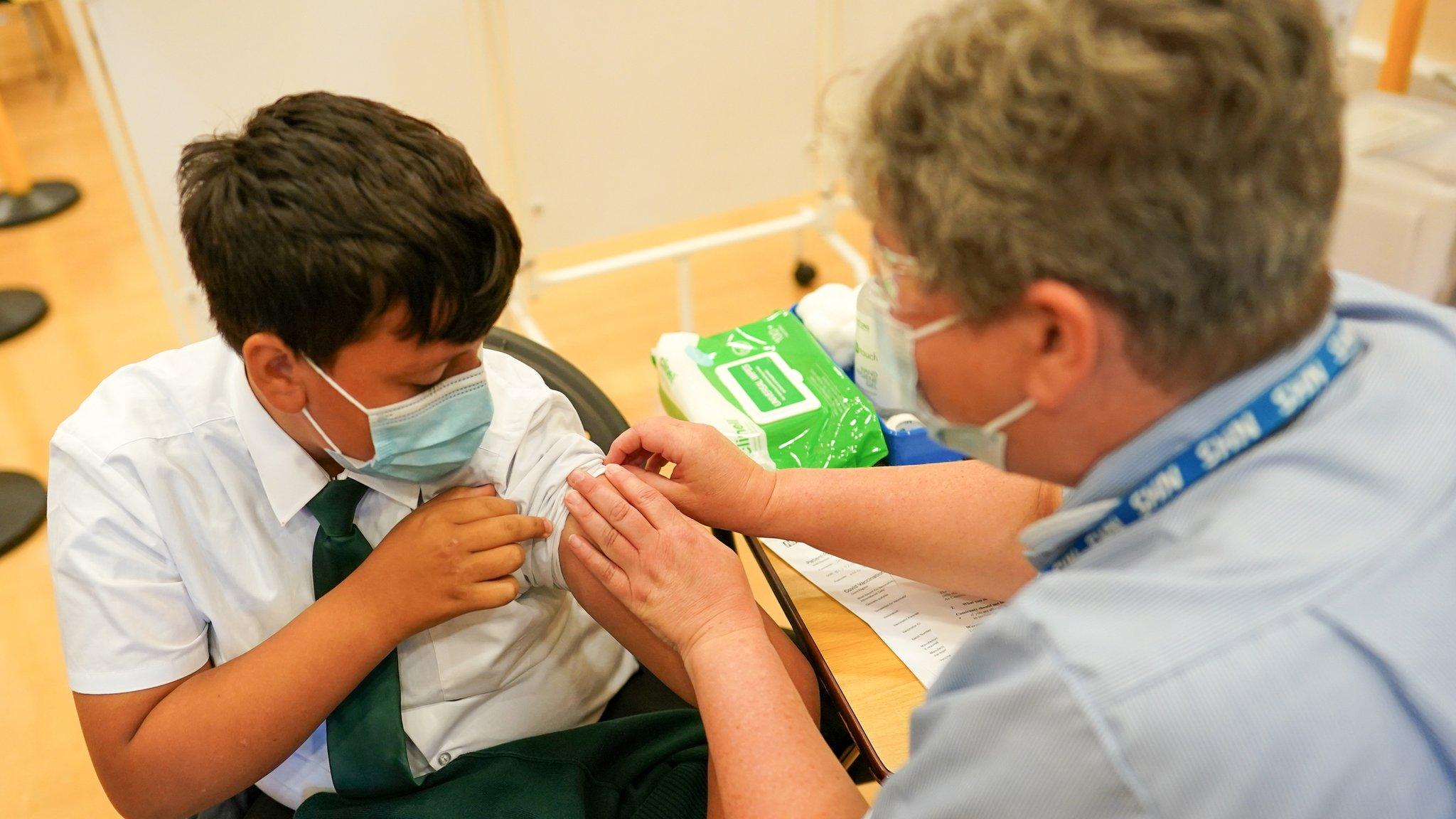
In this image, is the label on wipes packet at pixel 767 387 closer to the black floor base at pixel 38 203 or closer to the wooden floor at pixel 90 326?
the wooden floor at pixel 90 326

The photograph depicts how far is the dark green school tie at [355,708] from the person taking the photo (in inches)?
48.8

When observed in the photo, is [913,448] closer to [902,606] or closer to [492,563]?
[902,606]

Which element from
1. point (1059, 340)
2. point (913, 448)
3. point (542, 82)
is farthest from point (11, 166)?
point (1059, 340)

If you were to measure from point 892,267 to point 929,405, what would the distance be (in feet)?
0.46

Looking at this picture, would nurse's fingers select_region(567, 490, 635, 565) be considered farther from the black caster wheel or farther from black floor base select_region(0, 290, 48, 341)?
black floor base select_region(0, 290, 48, 341)

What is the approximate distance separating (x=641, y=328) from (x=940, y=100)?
2809 millimetres

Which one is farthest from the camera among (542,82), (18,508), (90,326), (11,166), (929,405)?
(11,166)

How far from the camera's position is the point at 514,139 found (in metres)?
2.83

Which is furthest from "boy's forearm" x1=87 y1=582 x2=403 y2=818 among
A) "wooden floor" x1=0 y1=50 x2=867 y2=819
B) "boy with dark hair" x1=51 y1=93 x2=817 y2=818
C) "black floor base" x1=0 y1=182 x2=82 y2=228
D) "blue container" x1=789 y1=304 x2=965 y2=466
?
"black floor base" x1=0 y1=182 x2=82 y2=228

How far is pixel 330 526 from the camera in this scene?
1.27m

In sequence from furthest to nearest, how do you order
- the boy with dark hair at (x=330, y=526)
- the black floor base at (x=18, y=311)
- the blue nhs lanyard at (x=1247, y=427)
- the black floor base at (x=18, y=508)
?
1. the black floor base at (x=18, y=311)
2. the black floor base at (x=18, y=508)
3. the boy with dark hair at (x=330, y=526)
4. the blue nhs lanyard at (x=1247, y=427)

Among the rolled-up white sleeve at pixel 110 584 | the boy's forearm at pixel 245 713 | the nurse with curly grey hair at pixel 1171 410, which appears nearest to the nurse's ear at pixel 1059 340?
the nurse with curly grey hair at pixel 1171 410

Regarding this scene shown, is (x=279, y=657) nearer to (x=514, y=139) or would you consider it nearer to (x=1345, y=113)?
(x=1345, y=113)

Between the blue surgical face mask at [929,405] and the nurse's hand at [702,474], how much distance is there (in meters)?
0.40
